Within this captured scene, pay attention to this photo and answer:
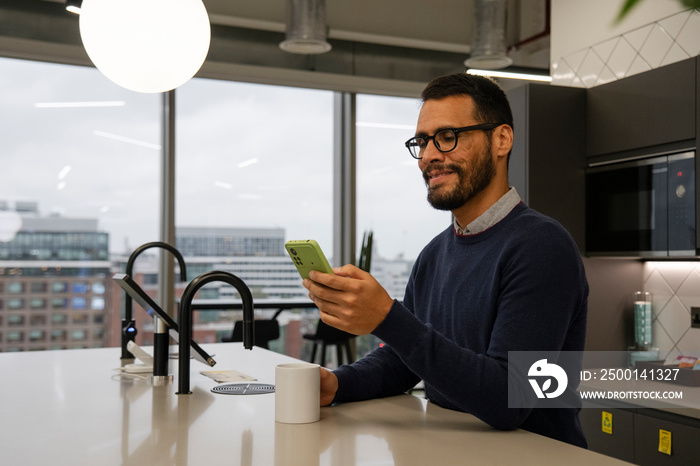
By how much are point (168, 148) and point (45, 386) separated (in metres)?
3.55

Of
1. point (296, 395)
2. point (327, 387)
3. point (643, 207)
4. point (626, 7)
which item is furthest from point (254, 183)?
point (626, 7)

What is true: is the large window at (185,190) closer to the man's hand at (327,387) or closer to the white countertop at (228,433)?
the white countertop at (228,433)

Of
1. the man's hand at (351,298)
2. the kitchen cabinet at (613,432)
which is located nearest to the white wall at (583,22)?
the kitchen cabinet at (613,432)

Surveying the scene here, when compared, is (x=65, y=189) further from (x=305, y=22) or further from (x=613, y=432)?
(x=613, y=432)

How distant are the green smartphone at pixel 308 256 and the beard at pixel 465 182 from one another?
44 cm

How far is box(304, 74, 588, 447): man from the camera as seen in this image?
1259mm

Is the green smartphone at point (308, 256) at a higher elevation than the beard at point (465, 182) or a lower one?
lower

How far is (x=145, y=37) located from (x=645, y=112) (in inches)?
84.7

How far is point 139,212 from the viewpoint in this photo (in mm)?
5070

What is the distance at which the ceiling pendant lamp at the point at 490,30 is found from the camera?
3699 mm

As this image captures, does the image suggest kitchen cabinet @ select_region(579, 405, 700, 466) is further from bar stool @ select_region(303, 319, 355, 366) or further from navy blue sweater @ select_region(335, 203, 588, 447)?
bar stool @ select_region(303, 319, 355, 366)

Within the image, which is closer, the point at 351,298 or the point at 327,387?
the point at 351,298

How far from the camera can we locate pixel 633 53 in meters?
3.27

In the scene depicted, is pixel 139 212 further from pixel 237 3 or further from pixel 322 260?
pixel 322 260
